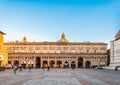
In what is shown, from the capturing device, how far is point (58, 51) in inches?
5300

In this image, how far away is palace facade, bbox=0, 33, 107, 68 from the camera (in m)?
132

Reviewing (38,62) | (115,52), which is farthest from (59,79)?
(38,62)

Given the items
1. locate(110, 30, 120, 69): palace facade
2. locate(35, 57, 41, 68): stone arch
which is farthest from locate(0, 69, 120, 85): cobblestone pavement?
locate(35, 57, 41, 68): stone arch

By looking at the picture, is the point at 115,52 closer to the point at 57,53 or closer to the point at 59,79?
the point at 57,53

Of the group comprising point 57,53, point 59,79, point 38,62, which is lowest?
point 38,62

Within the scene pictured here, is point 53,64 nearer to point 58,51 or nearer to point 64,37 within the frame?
point 58,51

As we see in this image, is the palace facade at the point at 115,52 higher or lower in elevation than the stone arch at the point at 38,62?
higher

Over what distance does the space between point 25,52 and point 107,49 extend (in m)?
38.5

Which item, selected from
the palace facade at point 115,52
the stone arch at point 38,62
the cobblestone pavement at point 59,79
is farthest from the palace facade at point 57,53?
the cobblestone pavement at point 59,79

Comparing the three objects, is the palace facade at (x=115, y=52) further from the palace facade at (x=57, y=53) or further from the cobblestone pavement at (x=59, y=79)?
the cobblestone pavement at (x=59, y=79)

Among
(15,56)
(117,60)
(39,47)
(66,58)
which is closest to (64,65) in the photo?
(66,58)

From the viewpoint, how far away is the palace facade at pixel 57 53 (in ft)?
434

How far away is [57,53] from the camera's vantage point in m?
133

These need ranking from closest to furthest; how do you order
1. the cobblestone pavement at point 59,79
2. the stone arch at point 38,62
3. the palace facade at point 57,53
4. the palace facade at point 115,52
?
the cobblestone pavement at point 59,79 → the palace facade at point 115,52 → the palace facade at point 57,53 → the stone arch at point 38,62
